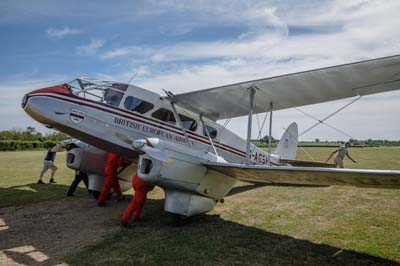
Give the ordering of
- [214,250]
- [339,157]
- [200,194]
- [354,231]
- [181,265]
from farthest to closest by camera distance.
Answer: [339,157] → [200,194] → [354,231] → [214,250] → [181,265]

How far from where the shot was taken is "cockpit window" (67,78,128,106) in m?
7.11

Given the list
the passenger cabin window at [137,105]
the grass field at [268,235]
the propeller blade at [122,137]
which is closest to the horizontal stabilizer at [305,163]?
the grass field at [268,235]

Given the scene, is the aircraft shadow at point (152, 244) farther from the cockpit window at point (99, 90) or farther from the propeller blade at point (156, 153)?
the cockpit window at point (99, 90)

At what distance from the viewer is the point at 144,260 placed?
4816mm

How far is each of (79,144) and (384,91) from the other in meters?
8.34

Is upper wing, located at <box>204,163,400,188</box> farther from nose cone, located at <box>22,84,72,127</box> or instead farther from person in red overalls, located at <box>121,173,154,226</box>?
nose cone, located at <box>22,84,72,127</box>

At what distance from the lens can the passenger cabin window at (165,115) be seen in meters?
7.89

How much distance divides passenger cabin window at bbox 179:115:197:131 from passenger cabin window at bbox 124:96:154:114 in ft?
3.38

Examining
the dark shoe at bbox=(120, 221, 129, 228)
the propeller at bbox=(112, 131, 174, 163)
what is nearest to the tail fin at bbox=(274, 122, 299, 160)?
the propeller at bbox=(112, 131, 174, 163)

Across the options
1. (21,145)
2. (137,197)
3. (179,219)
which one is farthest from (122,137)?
(21,145)

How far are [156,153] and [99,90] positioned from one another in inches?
90.0

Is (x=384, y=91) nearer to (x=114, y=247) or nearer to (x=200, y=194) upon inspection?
(x=200, y=194)

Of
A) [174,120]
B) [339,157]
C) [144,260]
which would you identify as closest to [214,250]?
[144,260]

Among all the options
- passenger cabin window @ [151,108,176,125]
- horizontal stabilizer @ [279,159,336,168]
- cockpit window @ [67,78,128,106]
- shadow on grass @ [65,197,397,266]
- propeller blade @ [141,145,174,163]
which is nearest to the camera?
shadow on grass @ [65,197,397,266]
